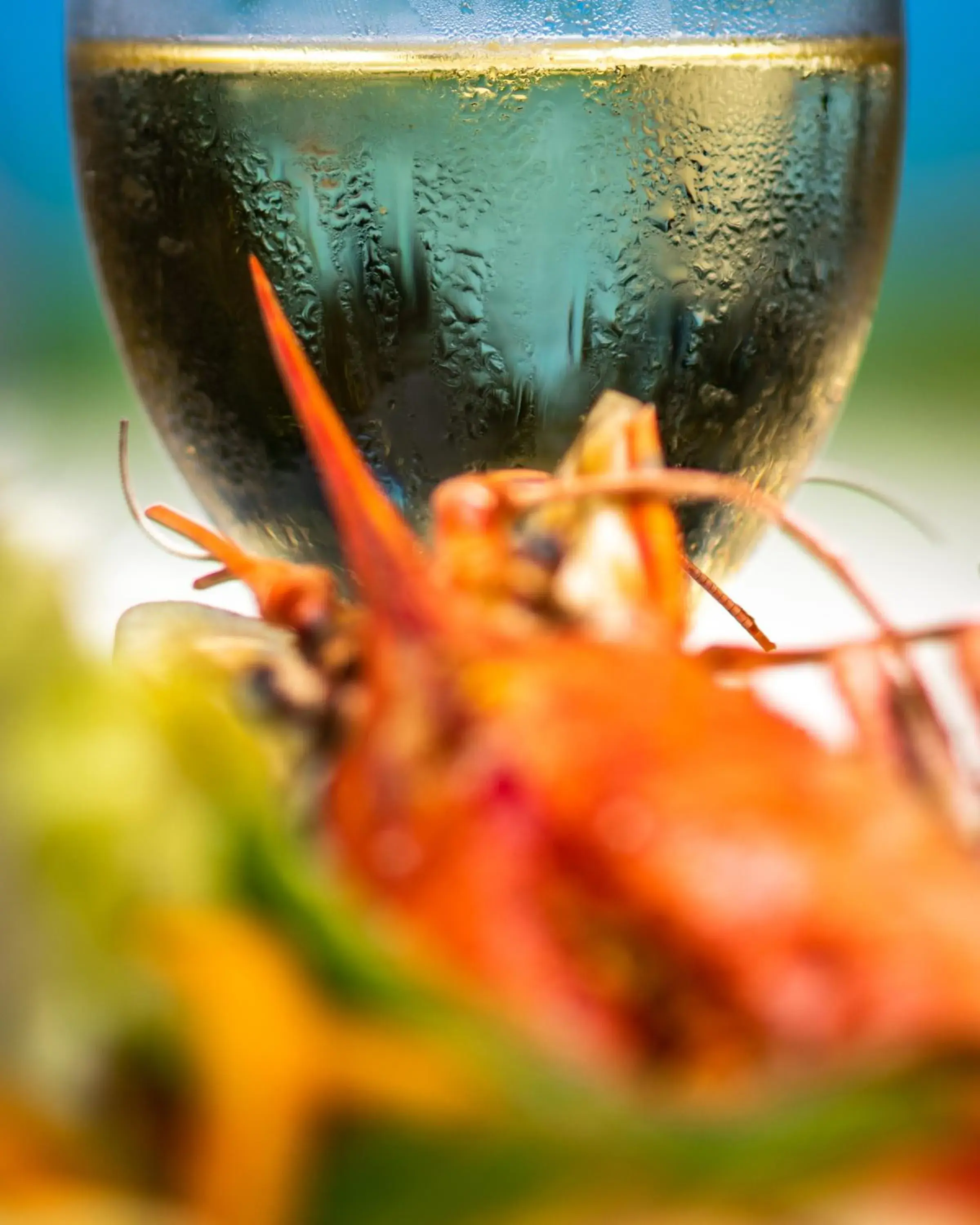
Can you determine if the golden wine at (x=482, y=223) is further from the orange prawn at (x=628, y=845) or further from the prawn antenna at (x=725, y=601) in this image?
the orange prawn at (x=628, y=845)

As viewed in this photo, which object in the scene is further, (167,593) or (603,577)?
(167,593)

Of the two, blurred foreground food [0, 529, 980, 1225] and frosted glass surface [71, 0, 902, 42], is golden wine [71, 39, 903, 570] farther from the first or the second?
blurred foreground food [0, 529, 980, 1225]

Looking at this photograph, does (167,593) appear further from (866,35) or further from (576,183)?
(866,35)

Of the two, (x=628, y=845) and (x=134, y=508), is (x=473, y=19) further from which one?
(x=628, y=845)

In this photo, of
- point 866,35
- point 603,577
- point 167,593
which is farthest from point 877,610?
point 866,35

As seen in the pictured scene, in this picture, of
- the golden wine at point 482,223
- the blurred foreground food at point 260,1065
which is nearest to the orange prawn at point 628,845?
the blurred foreground food at point 260,1065

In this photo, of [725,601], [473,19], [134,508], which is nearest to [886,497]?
[725,601]
